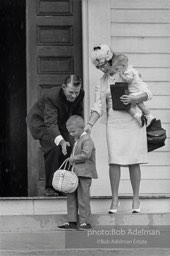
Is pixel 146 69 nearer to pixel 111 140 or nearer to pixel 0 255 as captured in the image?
pixel 111 140

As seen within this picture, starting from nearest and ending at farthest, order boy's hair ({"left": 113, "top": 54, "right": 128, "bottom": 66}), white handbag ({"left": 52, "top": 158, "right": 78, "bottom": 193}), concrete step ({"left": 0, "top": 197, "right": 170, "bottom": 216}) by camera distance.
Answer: white handbag ({"left": 52, "top": 158, "right": 78, "bottom": 193}) → boy's hair ({"left": 113, "top": 54, "right": 128, "bottom": 66}) → concrete step ({"left": 0, "top": 197, "right": 170, "bottom": 216})

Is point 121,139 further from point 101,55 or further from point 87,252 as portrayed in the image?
point 87,252

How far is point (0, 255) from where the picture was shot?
8.63 m

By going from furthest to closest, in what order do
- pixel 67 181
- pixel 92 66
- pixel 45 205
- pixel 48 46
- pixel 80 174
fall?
pixel 48 46 → pixel 92 66 → pixel 45 205 → pixel 80 174 → pixel 67 181

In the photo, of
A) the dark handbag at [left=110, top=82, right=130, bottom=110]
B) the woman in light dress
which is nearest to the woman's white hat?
the woman in light dress

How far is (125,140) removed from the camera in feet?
33.2

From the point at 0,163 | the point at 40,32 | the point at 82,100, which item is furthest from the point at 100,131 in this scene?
the point at 0,163

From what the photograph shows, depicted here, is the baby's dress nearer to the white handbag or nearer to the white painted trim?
the white handbag

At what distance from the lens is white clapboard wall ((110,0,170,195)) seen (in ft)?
37.8

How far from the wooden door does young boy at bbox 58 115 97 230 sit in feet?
7.17

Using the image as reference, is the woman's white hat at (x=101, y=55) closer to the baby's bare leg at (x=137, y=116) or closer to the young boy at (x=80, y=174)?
the baby's bare leg at (x=137, y=116)

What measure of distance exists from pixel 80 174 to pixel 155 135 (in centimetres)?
100

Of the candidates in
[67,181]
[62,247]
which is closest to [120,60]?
[67,181]

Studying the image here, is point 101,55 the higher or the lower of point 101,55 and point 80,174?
the higher
